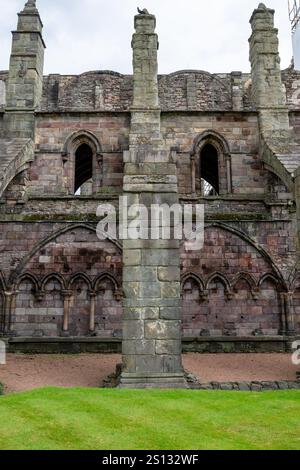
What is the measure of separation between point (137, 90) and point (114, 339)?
8.85m

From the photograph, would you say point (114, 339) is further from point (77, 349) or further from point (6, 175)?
point (6, 175)

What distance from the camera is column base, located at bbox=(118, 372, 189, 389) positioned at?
8.17 metres

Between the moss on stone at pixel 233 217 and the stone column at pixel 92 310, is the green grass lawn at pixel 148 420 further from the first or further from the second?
the moss on stone at pixel 233 217

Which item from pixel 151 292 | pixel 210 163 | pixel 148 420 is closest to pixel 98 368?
pixel 151 292

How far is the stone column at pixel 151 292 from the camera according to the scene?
8367 millimetres

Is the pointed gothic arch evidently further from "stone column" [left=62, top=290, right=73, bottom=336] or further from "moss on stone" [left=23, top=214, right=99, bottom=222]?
"stone column" [left=62, top=290, right=73, bottom=336]

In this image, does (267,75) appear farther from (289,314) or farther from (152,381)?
(152,381)

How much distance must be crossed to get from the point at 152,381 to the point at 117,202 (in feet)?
30.0

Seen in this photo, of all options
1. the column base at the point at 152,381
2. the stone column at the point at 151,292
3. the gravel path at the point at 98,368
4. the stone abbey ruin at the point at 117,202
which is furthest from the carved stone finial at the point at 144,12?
the column base at the point at 152,381

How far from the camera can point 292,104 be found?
72.6 ft

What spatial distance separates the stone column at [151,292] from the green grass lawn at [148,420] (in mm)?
733
